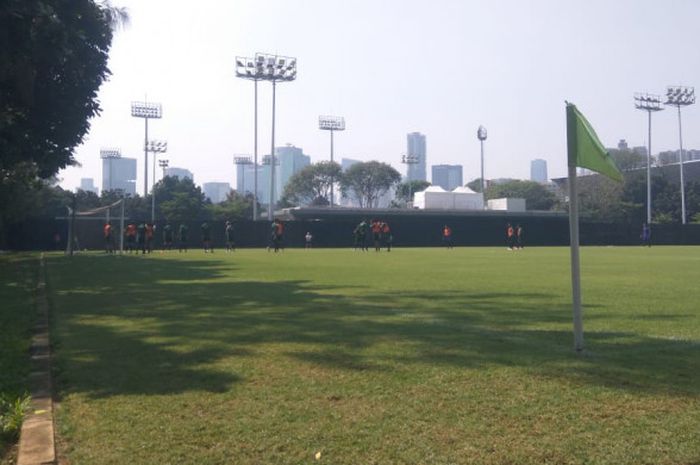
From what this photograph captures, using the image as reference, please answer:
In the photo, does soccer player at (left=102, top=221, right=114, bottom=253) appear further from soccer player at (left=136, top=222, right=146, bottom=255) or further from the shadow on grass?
the shadow on grass

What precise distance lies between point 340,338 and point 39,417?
3733 mm

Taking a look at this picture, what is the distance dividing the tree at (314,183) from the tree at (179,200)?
12509 mm

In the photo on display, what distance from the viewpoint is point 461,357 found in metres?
7.21

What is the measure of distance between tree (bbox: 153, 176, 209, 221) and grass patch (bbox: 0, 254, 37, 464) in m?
65.4

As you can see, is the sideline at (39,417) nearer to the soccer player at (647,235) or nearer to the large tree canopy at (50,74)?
the large tree canopy at (50,74)

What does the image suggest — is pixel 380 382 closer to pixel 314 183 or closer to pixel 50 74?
pixel 50 74

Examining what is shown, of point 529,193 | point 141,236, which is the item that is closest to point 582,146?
point 141,236

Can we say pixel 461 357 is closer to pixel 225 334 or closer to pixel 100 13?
pixel 225 334

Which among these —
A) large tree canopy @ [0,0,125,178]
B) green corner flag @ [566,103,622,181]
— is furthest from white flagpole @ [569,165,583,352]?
large tree canopy @ [0,0,125,178]

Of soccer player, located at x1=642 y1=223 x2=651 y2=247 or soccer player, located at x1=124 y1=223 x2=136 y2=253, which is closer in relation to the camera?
soccer player, located at x1=124 y1=223 x2=136 y2=253

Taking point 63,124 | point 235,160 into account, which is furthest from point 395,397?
point 235,160

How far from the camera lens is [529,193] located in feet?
361

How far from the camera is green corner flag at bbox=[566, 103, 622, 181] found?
7215 mm

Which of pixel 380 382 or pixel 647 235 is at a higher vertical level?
pixel 647 235
